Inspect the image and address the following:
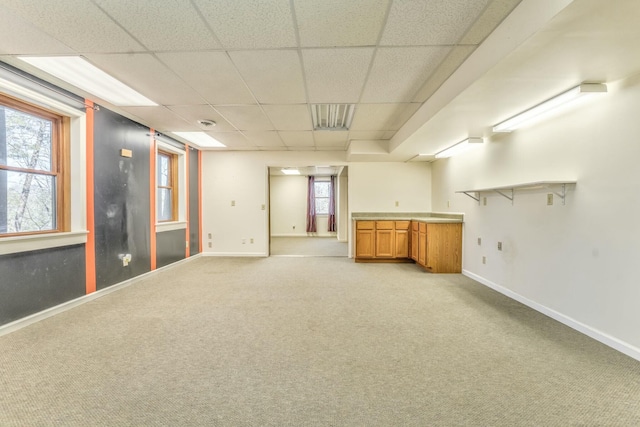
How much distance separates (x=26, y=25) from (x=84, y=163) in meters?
1.57

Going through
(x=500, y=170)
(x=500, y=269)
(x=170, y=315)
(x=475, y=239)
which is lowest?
(x=170, y=315)

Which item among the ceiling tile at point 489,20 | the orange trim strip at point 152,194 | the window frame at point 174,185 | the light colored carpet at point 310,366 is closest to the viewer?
the light colored carpet at point 310,366

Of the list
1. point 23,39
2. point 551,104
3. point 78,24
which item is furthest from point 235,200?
point 551,104

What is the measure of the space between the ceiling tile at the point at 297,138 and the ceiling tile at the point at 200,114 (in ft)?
3.01

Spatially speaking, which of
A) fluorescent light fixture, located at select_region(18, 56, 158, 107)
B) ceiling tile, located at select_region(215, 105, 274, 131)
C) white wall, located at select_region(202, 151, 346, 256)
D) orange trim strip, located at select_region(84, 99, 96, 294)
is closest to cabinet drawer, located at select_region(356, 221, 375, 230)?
white wall, located at select_region(202, 151, 346, 256)

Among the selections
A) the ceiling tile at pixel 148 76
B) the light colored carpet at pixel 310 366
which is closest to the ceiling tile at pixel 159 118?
the ceiling tile at pixel 148 76

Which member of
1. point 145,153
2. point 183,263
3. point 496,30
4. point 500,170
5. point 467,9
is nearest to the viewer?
point 467,9

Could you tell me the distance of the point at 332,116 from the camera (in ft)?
13.2

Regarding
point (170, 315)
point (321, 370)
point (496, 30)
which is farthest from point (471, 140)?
point (170, 315)

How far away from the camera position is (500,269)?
361 centimetres

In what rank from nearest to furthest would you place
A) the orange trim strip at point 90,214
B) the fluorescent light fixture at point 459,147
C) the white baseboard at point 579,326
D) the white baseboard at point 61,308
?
1. the white baseboard at point 579,326
2. the white baseboard at point 61,308
3. the orange trim strip at point 90,214
4. the fluorescent light fixture at point 459,147

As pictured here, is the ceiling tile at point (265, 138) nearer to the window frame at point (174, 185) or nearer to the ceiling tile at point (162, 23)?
the window frame at point (174, 185)

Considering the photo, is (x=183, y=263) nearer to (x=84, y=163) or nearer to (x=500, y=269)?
(x=84, y=163)

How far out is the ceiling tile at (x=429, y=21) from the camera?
67.1 inches
